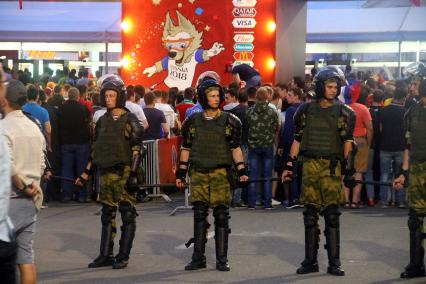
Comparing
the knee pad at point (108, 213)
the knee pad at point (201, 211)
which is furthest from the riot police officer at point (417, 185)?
the knee pad at point (108, 213)

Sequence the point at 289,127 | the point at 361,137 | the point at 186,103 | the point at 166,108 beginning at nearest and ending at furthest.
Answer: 1. the point at 289,127
2. the point at 361,137
3. the point at 166,108
4. the point at 186,103

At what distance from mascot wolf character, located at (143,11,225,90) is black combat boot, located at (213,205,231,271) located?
8.51 meters

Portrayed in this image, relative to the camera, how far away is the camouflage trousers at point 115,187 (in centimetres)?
945

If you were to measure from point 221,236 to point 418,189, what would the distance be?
6.40 feet

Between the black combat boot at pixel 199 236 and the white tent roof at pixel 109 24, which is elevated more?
the white tent roof at pixel 109 24

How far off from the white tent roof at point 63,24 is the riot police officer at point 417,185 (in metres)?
15.9

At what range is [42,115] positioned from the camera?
14328mm

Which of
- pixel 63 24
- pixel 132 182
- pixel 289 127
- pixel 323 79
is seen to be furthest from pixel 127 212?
pixel 63 24

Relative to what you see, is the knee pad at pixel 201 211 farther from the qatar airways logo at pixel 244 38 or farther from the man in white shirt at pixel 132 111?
the qatar airways logo at pixel 244 38

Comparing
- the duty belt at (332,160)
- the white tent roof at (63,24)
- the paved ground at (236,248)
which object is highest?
the white tent roof at (63,24)

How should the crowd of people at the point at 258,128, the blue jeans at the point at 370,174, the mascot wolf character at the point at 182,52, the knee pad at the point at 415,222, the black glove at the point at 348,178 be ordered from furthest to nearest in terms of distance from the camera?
the mascot wolf character at the point at 182,52 → the blue jeans at the point at 370,174 → the crowd of people at the point at 258,128 → the black glove at the point at 348,178 → the knee pad at the point at 415,222

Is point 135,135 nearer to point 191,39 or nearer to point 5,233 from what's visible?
point 5,233

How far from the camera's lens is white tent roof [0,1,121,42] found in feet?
81.3

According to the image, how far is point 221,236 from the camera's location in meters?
9.38
